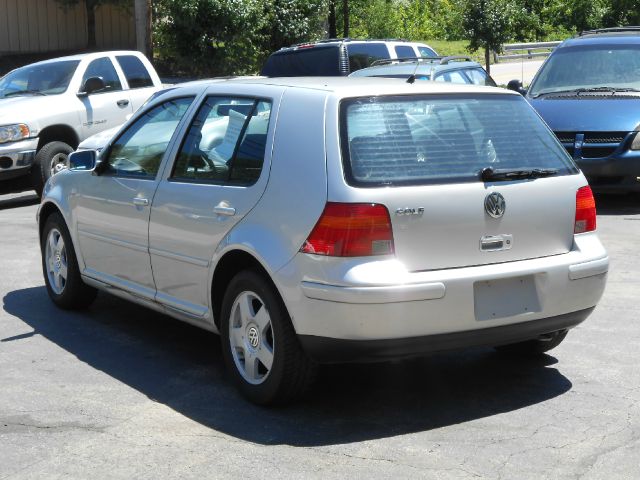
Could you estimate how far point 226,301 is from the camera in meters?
5.73

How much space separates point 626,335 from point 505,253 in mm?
1946

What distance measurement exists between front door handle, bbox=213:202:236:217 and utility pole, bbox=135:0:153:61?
19193mm

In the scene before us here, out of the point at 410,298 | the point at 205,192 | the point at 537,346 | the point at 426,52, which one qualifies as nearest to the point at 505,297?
the point at 410,298

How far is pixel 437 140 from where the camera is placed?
537 centimetres

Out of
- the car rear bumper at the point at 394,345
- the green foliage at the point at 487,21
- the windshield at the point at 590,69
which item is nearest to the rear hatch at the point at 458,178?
the car rear bumper at the point at 394,345

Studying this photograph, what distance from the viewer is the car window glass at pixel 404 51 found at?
1767cm

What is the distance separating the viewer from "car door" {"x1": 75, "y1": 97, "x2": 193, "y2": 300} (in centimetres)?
654

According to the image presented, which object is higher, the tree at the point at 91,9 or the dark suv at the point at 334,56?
the tree at the point at 91,9

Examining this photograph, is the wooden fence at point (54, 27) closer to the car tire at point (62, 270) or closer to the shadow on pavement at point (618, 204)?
the shadow on pavement at point (618, 204)

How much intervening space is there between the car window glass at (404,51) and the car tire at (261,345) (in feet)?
40.9

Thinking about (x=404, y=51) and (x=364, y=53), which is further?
(x=404, y=51)

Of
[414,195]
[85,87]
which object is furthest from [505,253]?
[85,87]

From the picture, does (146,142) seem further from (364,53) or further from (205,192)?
(364,53)

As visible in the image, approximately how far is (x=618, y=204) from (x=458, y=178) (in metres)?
8.10
